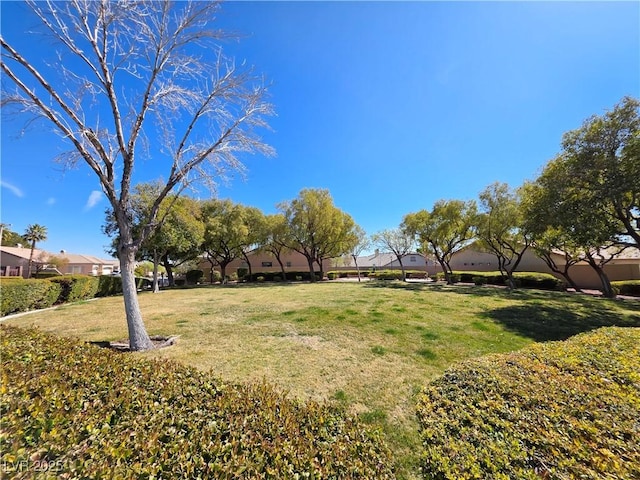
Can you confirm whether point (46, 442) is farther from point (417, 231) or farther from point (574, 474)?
point (417, 231)

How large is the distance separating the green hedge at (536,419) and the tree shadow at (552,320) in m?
3.95

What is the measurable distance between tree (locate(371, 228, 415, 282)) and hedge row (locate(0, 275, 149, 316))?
2325 cm

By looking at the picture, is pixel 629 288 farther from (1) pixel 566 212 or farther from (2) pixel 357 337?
(2) pixel 357 337

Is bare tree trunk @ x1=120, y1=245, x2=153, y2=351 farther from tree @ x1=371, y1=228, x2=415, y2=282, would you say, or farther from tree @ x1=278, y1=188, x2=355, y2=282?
tree @ x1=371, y1=228, x2=415, y2=282

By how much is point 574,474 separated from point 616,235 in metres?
14.6

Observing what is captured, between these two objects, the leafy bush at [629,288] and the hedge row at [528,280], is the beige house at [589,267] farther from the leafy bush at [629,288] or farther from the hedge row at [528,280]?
the leafy bush at [629,288]

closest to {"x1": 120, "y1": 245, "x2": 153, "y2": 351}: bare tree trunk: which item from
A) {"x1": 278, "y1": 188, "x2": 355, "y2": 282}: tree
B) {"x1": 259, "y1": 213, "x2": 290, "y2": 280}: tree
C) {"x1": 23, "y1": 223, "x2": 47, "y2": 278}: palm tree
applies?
{"x1": 278, "y1": 188, "x2": 355, "y2": 282}: tree

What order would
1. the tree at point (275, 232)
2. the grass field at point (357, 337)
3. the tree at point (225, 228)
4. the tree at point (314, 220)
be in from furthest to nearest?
the tree at point (275, 232)
the tree at point (314, 220)
the tree at point (225, 228)
the grass field at point (357, 337)

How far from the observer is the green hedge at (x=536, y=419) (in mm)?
1676

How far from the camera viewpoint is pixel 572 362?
316 cm

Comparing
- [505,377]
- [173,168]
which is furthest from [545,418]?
[173,168]

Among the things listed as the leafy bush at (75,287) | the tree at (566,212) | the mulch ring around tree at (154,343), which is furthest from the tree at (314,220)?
the mulch ring around tree at (154,343)

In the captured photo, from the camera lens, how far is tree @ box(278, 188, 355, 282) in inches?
930

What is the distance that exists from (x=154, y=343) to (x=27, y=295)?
958 centimetres
